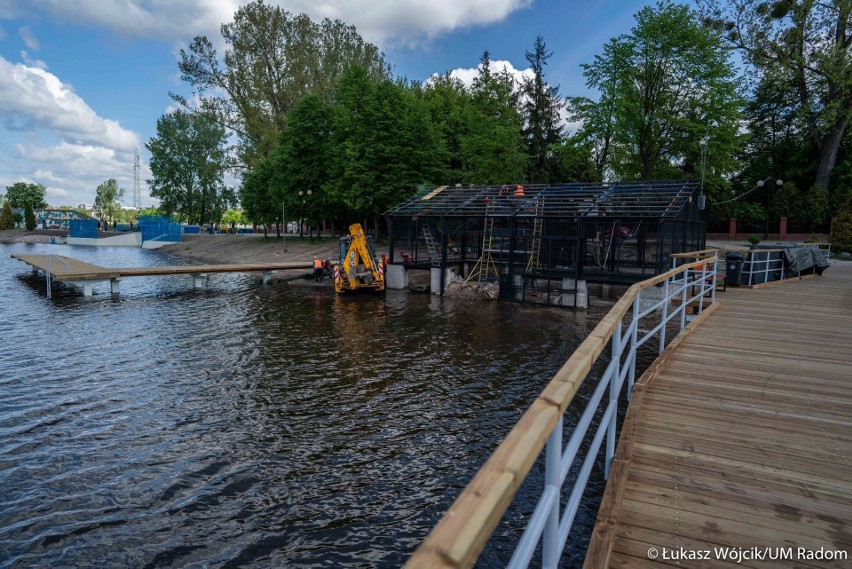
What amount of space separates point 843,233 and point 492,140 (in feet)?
83.8

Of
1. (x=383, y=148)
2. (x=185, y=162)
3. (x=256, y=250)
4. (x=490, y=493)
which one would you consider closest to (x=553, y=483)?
(x=490, y=493)

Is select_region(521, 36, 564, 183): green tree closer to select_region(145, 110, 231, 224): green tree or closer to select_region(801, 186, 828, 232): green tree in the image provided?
select_region(801, 186, 828, 232): green tree

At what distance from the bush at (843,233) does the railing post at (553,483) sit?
43.8 metres

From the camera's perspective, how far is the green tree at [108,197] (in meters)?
118

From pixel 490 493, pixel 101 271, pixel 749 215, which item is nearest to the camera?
pixel 490 493

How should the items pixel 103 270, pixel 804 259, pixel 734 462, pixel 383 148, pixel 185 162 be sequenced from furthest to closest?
pixel 185 162 < pixel 383 148 < pixel 103 270 < pixel 804 259 < pixel 734 462

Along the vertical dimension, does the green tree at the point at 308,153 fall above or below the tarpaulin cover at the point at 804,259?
above

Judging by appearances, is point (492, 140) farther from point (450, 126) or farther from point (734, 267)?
point (734, 267)

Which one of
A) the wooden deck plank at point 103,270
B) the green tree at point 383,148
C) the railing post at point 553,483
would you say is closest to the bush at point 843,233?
the green tree at point 383,148

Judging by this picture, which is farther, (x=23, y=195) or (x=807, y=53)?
(x=23, y=195)

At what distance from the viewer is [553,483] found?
6.73 ft

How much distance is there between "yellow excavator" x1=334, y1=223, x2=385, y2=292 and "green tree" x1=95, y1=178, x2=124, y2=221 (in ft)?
390

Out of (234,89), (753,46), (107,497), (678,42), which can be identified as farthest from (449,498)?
(234,89)

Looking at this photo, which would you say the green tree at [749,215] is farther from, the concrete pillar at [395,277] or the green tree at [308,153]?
the green tree at [308,153]
